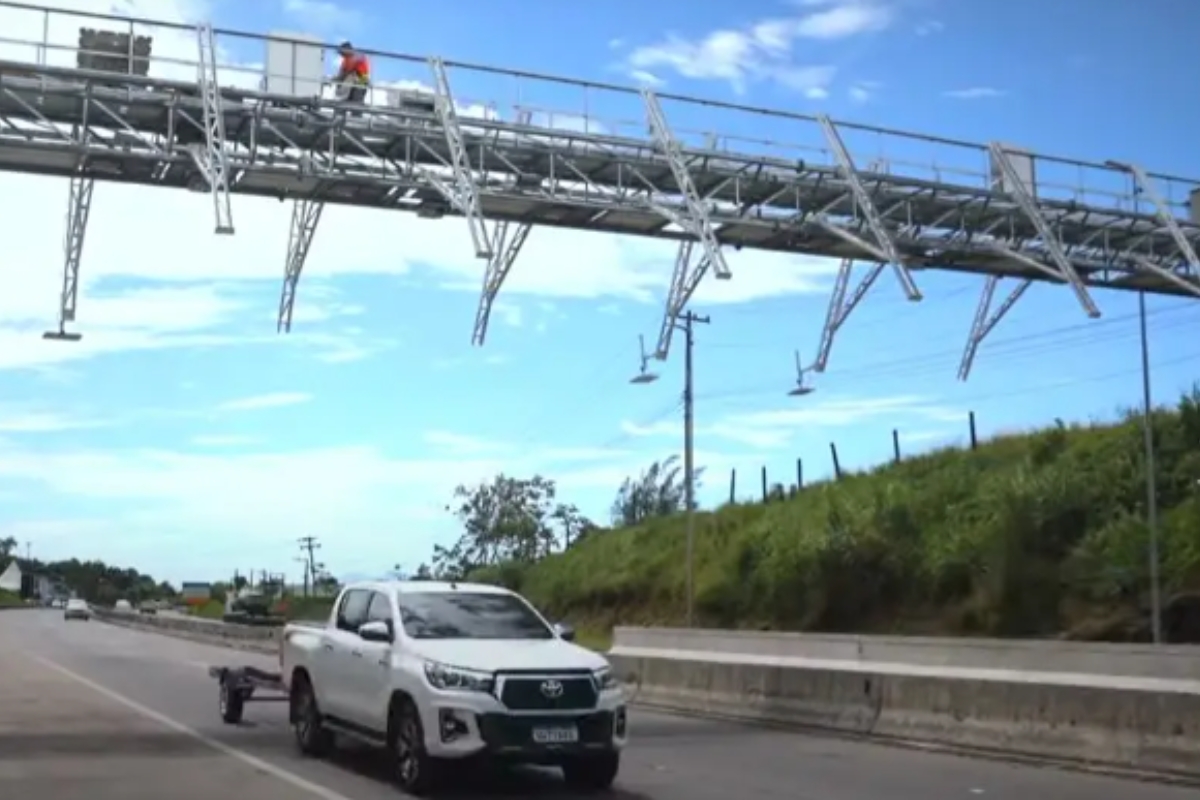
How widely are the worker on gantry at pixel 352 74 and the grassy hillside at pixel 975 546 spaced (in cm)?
1933

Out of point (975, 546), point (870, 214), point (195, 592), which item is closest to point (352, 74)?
point (870, 214)

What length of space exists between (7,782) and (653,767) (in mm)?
6148

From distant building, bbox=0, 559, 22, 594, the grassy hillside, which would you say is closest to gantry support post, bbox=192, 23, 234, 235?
the grassy hillside

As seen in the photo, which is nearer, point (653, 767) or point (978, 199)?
point (653, 767)

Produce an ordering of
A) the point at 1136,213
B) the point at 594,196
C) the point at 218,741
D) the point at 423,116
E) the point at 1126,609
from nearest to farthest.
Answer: the point at 218,741, the point at 423,116, the point at 594,196, the point at 1136,213, the point at 1126,609

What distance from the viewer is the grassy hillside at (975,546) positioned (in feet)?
106

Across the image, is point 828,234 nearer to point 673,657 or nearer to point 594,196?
point 594,196

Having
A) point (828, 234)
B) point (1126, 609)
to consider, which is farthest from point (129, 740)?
point (1126, 609)

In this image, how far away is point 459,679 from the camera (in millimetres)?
12672

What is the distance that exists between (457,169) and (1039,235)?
32.6 ft

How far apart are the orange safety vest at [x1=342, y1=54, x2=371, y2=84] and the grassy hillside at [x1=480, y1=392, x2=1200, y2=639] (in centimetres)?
1938

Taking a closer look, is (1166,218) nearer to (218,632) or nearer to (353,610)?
(353,610)

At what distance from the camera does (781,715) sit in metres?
20.6

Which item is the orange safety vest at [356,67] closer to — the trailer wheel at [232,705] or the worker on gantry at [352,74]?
the worker on gantry at [352,74]
